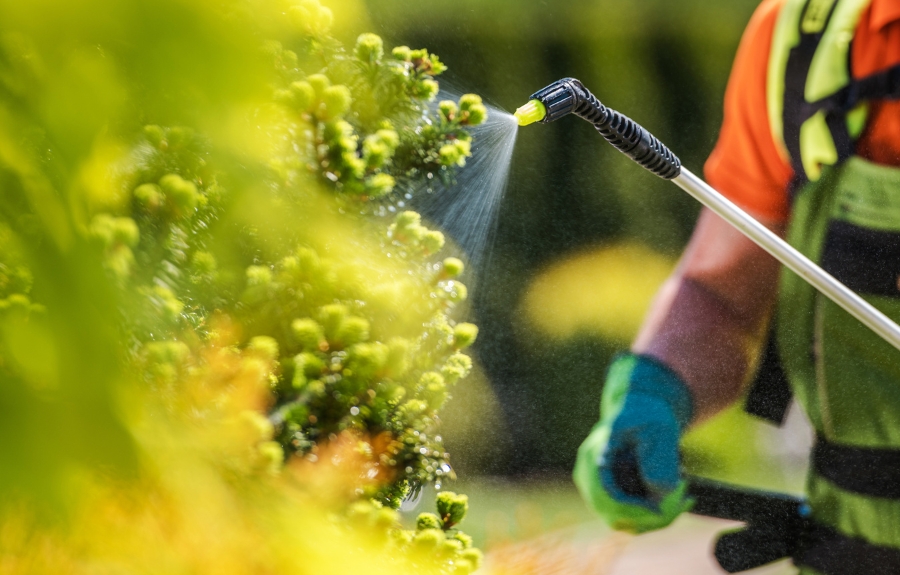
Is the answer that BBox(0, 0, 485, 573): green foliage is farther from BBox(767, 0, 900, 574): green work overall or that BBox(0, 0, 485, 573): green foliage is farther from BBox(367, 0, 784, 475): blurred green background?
BBox(767, 0, 900, 574): green work overall

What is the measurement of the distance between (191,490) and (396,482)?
0.49m

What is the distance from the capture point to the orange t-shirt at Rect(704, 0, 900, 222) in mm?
1023

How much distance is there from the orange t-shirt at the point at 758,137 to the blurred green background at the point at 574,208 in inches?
0.8

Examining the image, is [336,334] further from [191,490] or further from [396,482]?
[191,490]

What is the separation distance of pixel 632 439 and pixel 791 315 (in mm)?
305

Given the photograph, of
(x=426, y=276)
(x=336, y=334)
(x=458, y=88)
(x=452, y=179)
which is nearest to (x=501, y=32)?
(x=458, y=88)

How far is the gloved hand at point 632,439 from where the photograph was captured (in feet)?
3.59

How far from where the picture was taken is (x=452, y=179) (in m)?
0.87

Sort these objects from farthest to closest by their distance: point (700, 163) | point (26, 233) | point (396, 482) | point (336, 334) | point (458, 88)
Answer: point (700, 163)
point (458, 88)
point (396, 482)
point (336, 334)
point (26, 233)

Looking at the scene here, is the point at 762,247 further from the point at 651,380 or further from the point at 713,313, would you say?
the point at 651,380

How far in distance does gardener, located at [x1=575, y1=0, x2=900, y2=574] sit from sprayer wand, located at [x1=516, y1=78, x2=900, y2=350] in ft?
0.62

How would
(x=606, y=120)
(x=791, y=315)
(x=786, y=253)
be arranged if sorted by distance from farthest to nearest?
(x=791, y=315) → (x=786, y=253) → (x=606, y=120)

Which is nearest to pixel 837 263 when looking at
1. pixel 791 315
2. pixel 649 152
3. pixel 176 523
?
pixel 791 315

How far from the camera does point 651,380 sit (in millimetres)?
1098
